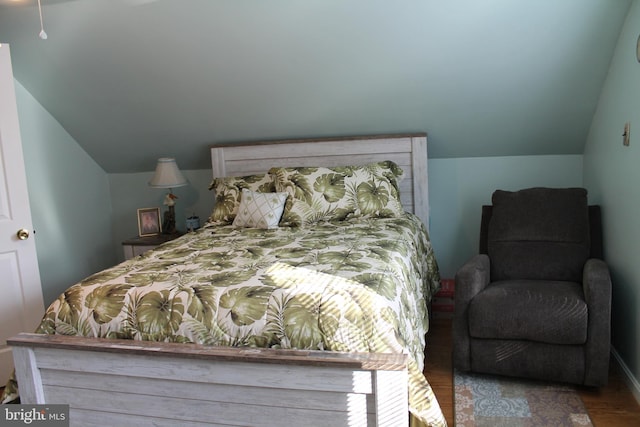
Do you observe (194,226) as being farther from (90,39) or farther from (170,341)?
(170,341)

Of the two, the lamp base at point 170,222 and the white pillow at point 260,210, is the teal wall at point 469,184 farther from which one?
the lamp base at point 170,222

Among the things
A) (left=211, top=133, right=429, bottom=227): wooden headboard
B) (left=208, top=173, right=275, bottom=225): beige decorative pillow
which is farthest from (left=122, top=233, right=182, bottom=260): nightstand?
(left=211, top=133, right=429, bottom=227): wooden headboard

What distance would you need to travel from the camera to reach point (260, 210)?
10.5 ft

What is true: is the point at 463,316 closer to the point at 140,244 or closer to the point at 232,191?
the point at 232,191

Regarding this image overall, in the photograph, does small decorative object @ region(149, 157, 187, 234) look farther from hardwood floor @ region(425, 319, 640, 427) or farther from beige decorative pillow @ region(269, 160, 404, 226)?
hardwood floor @ region(425, 319, 640, 427)

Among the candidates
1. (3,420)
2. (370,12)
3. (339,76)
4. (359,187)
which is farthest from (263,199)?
(3,420)

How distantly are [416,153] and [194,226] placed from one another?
1689mm

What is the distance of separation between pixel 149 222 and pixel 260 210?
121 cm

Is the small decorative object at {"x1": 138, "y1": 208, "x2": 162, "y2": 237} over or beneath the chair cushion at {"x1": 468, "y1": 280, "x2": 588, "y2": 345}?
over

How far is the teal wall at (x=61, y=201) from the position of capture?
3633mm

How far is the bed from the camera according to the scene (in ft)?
6.01

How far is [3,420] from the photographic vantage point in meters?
2.11

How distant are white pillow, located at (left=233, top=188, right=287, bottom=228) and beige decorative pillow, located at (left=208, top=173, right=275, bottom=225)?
0.52 ft

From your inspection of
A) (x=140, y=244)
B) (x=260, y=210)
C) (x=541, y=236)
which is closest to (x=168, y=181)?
(x=140, y=244)
